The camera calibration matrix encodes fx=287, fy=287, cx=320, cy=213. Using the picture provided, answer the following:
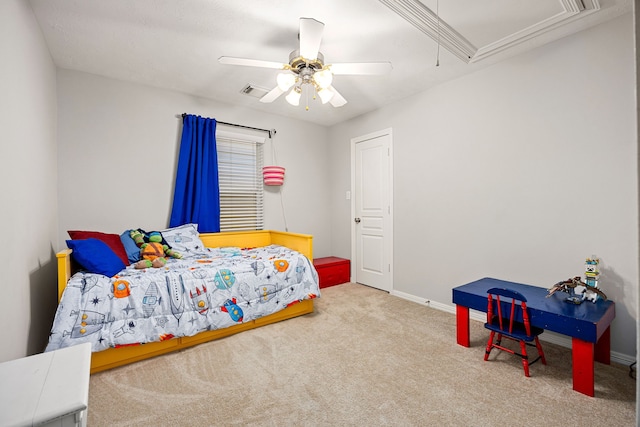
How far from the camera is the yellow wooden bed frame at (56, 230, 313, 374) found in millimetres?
1957

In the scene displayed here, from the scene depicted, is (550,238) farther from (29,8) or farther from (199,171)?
(29,8)

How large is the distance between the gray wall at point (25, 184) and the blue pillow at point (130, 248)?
0.52 m

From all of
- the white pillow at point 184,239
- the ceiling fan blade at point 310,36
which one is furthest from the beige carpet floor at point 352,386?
the ceiling fan blade at point 310,36

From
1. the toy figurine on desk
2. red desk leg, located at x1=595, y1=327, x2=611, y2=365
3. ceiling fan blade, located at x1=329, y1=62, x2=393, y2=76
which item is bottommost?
red desk leg, located at x1=595, y1=327, x2=611, y2=365

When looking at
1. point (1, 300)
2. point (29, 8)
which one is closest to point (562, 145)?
point (1, 300)

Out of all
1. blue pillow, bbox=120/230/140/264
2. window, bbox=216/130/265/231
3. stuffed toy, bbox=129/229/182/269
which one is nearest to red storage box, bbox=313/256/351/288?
window, bbox=216/130/265/231

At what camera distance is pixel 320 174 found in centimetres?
457

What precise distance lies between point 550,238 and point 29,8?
4.12 m

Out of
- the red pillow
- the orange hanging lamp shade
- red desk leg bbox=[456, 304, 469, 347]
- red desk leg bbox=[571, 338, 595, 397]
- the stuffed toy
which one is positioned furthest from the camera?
the orange hanging lamp shade

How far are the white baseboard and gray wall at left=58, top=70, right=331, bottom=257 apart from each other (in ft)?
9.90

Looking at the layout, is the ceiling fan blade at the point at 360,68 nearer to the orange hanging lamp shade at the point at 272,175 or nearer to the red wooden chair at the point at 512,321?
the red wooden chair at the point at 512,321

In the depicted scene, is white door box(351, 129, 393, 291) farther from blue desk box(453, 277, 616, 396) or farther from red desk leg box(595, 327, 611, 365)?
red desk leg box(595, 327, 611, 365)

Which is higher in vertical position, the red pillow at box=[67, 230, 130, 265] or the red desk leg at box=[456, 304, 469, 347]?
the red pillow at box=[67, 230, 130, 265]

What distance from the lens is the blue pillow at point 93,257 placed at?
2072 mm
